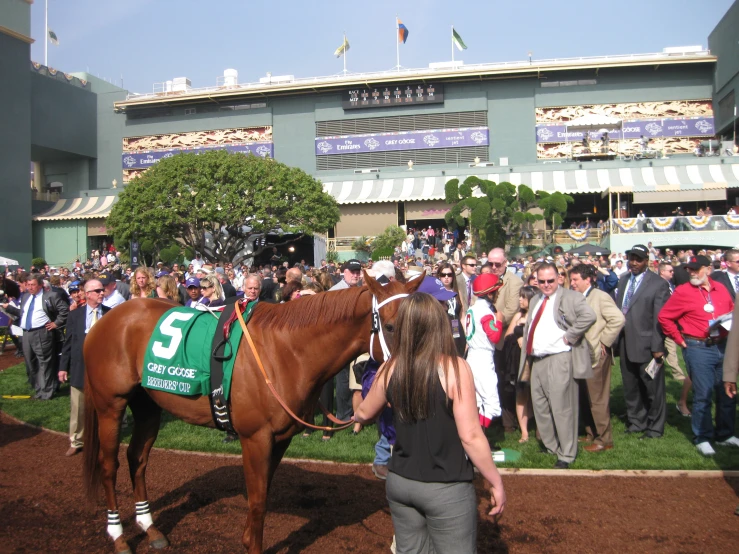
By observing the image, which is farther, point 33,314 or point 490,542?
point 33,314

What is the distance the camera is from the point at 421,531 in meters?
2.73

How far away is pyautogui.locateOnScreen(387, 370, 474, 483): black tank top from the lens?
2658 mm

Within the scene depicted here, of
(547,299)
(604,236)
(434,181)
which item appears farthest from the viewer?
(434,181)

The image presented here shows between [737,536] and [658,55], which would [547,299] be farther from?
[658,55]

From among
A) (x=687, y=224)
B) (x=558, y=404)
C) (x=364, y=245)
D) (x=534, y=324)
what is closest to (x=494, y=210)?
(x=687, y=224)

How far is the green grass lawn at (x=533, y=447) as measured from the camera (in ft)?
19.7

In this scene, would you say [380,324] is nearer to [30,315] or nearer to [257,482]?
[257,482]

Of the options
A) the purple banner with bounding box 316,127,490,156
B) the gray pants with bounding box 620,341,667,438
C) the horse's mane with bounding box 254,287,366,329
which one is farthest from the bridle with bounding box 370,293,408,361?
the purple banner with bounding box 316,127,490,156

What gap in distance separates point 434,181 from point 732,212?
16.3 meters

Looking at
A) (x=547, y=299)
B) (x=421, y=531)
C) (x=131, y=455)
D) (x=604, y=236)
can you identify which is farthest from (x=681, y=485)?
(x=604, y=236)

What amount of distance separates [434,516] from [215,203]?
28745mm

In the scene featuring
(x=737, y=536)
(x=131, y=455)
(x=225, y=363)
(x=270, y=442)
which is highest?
(x=225, y=363)

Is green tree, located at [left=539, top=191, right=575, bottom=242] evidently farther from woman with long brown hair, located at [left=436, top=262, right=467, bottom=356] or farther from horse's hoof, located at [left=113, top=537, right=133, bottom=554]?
horse's hoof, located at [left=113, top=537, right=133, bottom=554]

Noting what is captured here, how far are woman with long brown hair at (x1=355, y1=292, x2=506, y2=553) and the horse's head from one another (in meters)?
0.75
